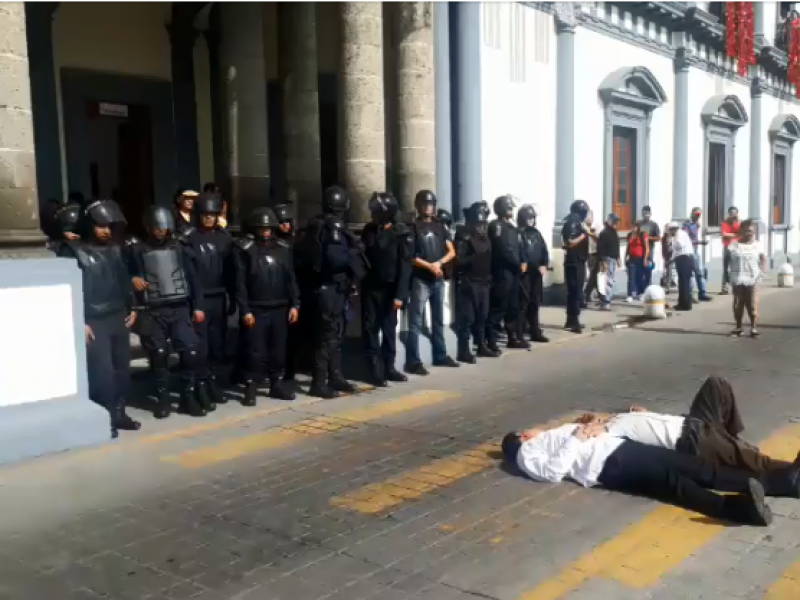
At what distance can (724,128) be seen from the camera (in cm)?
2180

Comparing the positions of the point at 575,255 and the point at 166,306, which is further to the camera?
the point at 575,255

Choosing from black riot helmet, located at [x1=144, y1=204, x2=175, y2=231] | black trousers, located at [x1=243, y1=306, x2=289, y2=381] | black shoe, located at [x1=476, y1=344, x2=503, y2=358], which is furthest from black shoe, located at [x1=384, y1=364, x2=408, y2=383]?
black riot helmet, located at [x1=144, y1=204, x2=175, y2=231]

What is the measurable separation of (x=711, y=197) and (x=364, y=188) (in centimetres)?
1485

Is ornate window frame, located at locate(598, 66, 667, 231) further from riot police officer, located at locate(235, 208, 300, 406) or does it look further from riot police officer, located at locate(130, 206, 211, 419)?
riot police officer, located at locate(130, 206, 211, 419)

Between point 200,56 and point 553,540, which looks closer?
point 553,540

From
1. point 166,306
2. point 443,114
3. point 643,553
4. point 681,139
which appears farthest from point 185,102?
point 681,139

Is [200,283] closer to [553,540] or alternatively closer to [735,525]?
[553,540]

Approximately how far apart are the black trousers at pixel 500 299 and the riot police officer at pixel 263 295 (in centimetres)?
328

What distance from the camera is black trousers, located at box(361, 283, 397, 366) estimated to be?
8.63m

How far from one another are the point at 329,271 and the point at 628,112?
11.7m

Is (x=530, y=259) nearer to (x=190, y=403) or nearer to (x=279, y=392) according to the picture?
(x=279, y=392)

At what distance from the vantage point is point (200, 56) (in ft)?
43.7

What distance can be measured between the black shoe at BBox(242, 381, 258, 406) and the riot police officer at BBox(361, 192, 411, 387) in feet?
4.57

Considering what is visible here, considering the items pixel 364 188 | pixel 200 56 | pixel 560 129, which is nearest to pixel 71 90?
pixel 200 56
